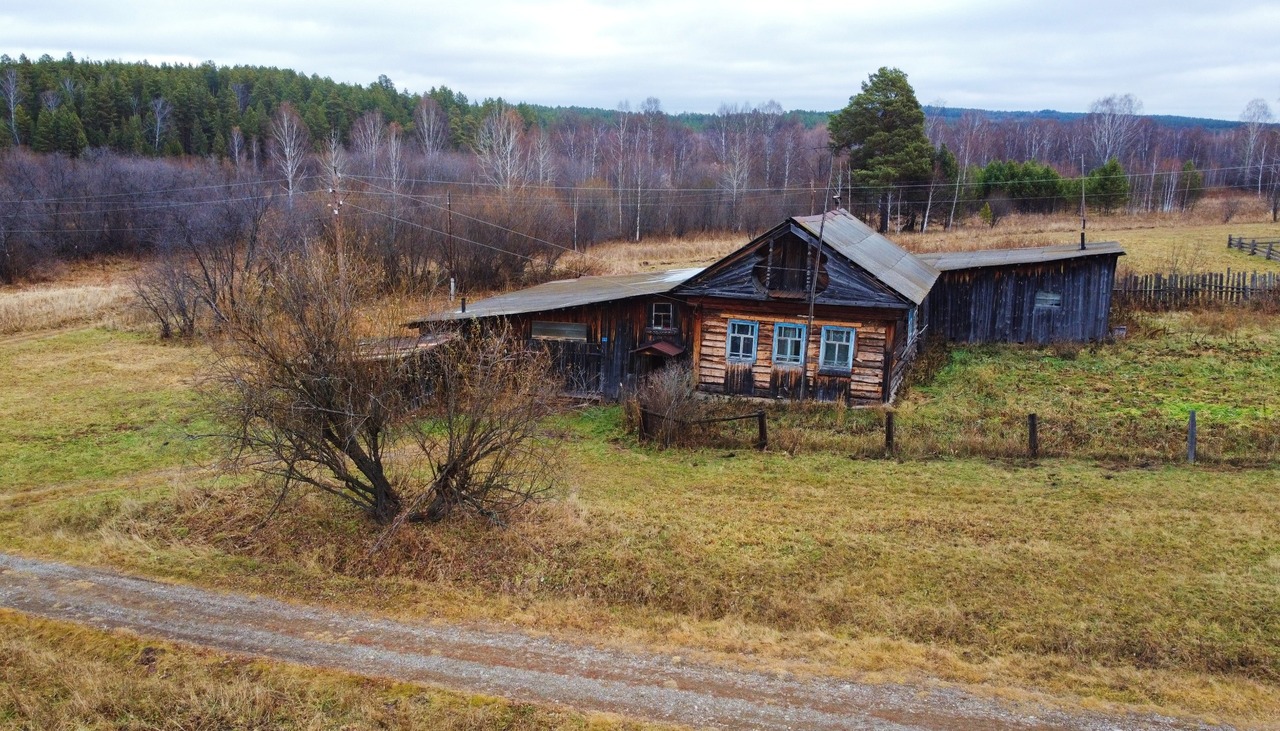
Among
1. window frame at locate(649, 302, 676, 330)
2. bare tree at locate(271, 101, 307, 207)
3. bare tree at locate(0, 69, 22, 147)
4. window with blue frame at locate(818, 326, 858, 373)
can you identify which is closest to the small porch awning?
window frame at locate(649, 302, 676, 330)

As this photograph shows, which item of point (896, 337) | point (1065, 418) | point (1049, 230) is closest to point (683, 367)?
point (896, 337)

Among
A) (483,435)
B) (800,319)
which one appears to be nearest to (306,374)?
(483,435)

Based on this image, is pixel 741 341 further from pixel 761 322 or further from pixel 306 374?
pixel 306 374

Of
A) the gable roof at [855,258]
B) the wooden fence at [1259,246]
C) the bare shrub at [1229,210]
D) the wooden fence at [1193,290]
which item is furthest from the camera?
the bare shrub at [1229,210]

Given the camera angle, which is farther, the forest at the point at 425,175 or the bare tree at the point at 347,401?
the forest at the point at 425,175

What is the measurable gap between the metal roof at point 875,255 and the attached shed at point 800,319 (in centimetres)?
10

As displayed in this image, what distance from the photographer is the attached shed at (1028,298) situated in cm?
2762

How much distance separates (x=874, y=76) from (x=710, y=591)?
50.3 meters

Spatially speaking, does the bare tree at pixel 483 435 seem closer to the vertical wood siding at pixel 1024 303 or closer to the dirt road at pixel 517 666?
the dirt road at pixel 517 666

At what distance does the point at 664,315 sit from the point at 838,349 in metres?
4.73

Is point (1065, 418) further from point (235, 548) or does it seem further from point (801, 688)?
point (235, 548)

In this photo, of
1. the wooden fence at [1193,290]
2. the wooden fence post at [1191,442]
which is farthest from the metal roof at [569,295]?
the wooden fence at [1193,290]

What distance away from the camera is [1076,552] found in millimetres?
12945

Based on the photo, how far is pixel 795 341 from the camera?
22578mm
